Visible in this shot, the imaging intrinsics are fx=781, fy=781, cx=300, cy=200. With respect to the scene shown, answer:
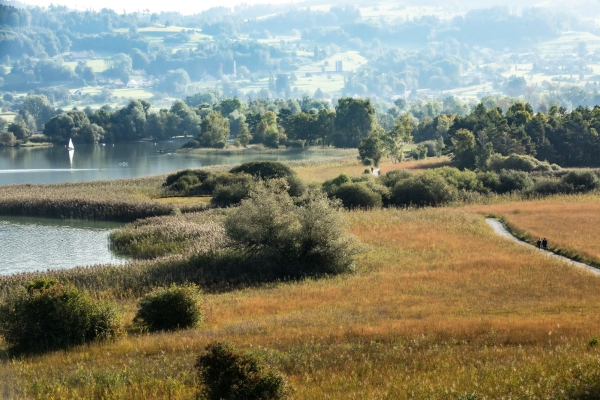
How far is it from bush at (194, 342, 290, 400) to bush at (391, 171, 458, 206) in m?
49.8

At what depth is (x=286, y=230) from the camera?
125ft

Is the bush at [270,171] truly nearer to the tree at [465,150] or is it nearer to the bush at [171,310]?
the tree at [465,150]

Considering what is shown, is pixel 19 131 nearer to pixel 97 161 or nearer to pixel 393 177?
pixel 97 161

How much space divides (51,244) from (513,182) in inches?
1680

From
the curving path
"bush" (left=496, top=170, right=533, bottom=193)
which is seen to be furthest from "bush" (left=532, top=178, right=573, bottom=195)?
the curving path

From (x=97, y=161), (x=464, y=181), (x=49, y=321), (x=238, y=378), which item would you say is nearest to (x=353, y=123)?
(x=97, y=161)

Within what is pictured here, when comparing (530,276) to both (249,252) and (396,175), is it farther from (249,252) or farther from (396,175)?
(396,175)

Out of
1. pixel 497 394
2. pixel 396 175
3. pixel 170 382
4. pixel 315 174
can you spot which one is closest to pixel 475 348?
pixel 497 394

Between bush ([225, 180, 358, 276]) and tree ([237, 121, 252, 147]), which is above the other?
tree ([237, 121, 252, 147])

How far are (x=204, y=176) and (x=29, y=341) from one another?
165 feet

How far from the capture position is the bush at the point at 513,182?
71750 millimetres

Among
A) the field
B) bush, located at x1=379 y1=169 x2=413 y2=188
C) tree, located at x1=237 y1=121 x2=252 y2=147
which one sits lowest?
the field

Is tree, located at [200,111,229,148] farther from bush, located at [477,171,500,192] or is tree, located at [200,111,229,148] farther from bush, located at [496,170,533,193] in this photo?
bush, located at [496,170,533,193]

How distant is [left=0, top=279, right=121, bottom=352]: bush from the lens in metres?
23.5
